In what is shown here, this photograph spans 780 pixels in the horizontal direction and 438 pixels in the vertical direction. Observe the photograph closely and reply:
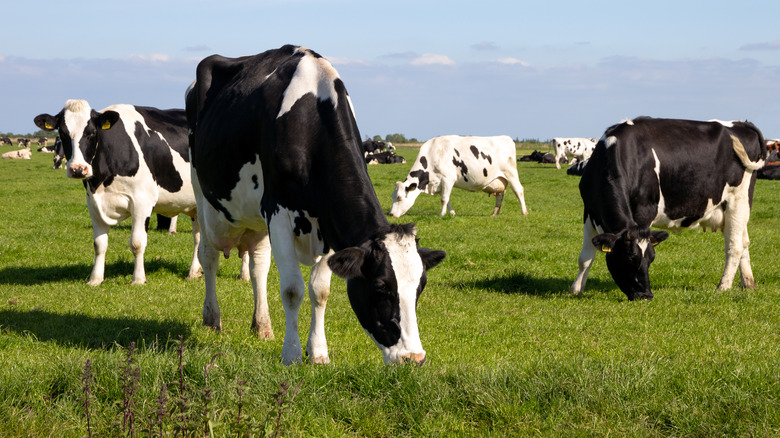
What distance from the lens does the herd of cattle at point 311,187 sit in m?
5.17

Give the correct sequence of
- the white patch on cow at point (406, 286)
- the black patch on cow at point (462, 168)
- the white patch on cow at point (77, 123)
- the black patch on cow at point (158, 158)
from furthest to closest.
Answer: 1. the black patch on cow at point (462, 168)
2. the black patch on cow at point (158, 158)
3. the white patch on cow at point (77, 123)
4. the white patch on cow at point (406, 286)

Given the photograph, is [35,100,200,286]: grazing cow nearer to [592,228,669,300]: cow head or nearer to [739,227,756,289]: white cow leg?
[592,228,669,300]: cow head

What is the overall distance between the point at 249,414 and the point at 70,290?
6.33 m

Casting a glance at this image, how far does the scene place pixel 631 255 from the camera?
9.20 meters

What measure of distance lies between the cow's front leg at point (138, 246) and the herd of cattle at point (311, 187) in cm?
2

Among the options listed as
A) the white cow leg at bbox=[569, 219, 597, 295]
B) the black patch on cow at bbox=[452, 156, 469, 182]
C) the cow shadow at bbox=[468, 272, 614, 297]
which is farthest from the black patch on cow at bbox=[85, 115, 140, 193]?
the black patch on cow at bbox=[452, 156, 469, 182]

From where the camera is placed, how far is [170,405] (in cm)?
421

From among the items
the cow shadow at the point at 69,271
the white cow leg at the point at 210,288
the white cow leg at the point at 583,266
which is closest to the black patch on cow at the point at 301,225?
the white cow leg at the point at 210,288

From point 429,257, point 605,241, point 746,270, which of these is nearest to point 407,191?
point 746,270

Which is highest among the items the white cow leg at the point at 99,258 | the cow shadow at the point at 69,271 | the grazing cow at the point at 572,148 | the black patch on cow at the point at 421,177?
the white cow leg at the point at 99,258

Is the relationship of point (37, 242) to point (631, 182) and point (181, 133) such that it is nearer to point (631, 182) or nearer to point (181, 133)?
point (181, 133)

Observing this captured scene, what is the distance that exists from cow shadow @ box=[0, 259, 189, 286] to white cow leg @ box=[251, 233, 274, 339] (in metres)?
3.97

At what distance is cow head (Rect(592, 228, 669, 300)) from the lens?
30.1 feet

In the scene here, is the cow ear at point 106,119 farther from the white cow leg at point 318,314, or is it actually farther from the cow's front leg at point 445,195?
the cow's front leg at point 445,195
